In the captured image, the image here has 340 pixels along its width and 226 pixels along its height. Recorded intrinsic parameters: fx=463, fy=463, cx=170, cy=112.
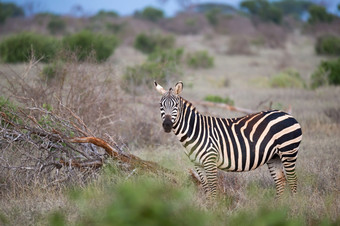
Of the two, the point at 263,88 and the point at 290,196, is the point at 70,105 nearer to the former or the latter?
the point at 290,196

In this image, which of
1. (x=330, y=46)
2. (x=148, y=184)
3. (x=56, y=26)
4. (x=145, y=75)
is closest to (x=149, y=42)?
(x=330, y=46)

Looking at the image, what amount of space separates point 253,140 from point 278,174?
729 mm

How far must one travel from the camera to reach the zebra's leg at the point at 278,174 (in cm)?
637

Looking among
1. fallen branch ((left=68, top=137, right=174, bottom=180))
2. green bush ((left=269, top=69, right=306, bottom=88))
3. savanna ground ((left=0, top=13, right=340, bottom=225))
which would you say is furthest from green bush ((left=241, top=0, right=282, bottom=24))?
fallen branch ((left=68, top=137, right=174, bottom=180))

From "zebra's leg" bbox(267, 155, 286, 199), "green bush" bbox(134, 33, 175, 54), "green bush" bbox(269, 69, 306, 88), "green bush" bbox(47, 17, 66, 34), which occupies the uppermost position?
"zebra's leg" bbox(267, 155, 286, 199)

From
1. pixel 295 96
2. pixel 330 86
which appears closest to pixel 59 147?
pixel 295 96

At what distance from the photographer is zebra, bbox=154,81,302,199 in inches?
232

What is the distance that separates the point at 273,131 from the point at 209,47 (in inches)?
1238

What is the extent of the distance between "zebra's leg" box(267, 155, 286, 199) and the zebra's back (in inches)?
13.0

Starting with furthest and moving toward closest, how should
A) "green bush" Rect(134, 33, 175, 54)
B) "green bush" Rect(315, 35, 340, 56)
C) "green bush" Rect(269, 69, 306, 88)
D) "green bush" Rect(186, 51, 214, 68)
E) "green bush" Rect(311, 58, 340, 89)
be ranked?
"green bush" Rect(134, 33, 175, 54)
"green bush" Rect(315, 35, 340, 56)
"green bush" Rect(186, 51, 214, 68)
"green bush" Rect(269, 69, 306, 88)
"green bush" Rect(311, 58, 340, 89)

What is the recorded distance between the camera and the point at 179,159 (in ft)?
25.6

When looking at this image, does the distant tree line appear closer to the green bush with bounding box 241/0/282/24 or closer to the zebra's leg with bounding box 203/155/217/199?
the green bush with bounding box 241/0/282/24

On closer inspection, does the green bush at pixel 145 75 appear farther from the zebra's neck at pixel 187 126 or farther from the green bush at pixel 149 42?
the green bush at pixel 149 42

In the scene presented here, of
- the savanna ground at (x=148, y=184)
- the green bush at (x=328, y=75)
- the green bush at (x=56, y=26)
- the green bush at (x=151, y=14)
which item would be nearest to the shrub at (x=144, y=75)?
the savanna ground at (x=148, y=184)
